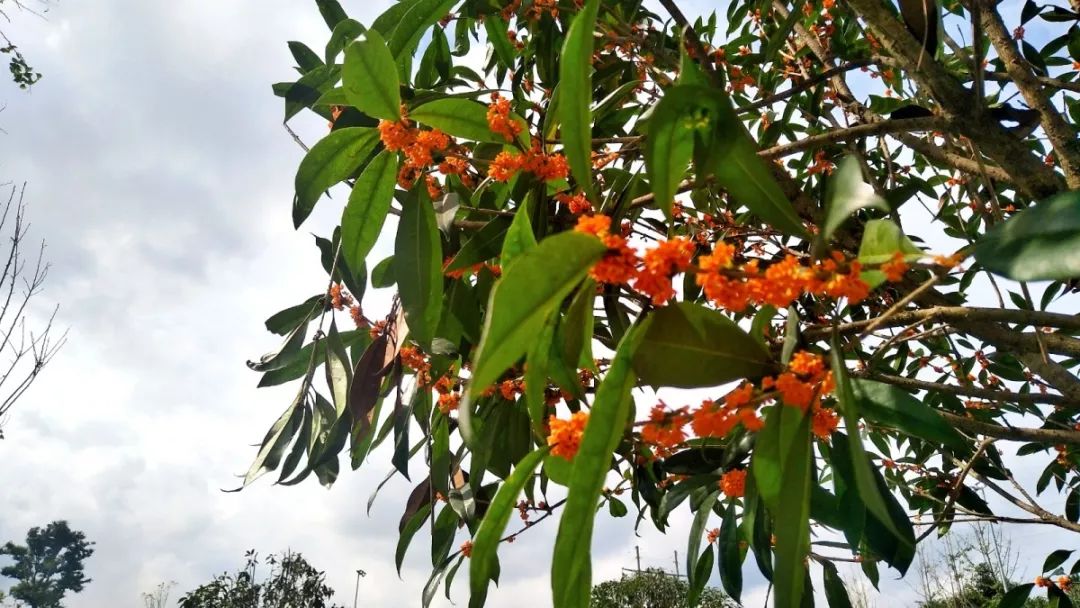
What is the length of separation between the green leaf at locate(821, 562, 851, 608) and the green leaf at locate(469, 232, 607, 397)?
1.43 m

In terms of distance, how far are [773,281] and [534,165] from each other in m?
0.56

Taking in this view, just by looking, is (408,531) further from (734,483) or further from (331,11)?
(331,11)

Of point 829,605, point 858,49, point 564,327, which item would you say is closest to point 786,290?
point 564,327

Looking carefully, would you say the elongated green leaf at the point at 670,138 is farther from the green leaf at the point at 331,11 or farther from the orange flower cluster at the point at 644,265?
the green leaf at the point at 331,11

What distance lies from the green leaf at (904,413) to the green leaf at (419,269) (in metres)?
0.58

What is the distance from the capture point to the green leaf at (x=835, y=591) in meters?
1.70

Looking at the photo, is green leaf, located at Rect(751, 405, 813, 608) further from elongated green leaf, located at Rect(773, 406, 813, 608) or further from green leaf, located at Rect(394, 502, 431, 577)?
green leaf, located at Rect(394, 502, 431, 577)

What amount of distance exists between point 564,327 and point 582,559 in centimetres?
27

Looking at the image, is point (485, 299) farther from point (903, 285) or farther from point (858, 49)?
point (858, 49)

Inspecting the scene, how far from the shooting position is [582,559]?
30.9 inches

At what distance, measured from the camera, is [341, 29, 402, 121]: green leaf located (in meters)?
0.95

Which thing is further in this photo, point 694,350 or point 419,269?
point 419,269

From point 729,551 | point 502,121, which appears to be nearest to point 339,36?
point 502,121

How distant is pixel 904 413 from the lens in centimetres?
87
